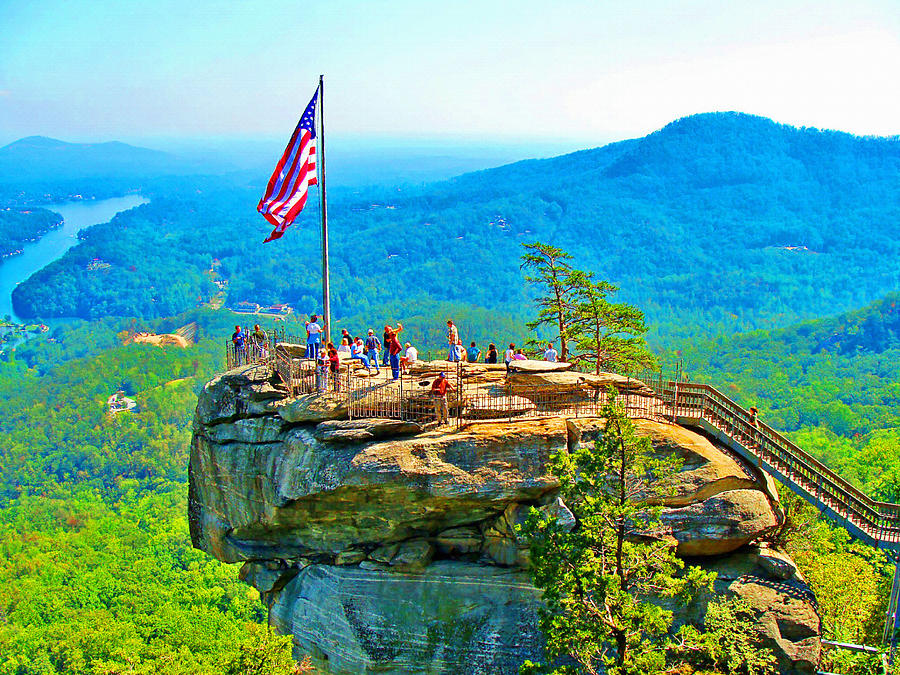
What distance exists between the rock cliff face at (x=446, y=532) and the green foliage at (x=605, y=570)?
213cm

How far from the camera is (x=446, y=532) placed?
24.5 metres

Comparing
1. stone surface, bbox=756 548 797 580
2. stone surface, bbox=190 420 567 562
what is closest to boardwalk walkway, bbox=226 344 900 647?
stone surface, bbox=190 420 567 562

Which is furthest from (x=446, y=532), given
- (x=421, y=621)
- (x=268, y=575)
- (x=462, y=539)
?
(x=268, y=575)

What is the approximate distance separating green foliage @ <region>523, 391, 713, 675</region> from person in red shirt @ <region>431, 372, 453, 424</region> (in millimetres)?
4136

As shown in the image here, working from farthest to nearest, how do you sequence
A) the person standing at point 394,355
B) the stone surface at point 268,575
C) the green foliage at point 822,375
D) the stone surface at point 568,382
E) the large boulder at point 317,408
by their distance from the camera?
the green foliage at point 822,375, the stone surface at point 268,575, the person standing at point 394,355, the stone surface at point 568,382, the large boulder at point 317,408

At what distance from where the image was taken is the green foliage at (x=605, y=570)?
19.3m

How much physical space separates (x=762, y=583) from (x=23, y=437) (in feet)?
480

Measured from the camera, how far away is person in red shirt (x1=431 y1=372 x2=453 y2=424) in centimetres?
2392

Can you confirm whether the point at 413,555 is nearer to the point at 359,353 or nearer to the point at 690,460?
the point at 359,353

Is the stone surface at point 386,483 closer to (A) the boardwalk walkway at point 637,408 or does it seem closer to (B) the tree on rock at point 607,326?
(A) the boardwalk walkway at point 637,408

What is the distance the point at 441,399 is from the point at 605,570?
6.56 meters

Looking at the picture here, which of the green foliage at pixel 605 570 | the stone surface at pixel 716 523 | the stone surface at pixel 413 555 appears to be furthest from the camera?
the stone surface at pixel 413 555

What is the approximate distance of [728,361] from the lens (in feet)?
495

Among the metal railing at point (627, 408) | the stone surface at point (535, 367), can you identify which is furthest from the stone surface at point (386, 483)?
the stone surface at point (535, 367)
